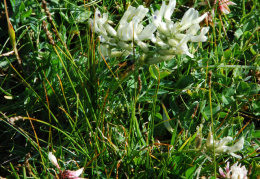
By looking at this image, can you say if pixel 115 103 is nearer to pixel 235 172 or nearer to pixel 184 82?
pixel 184 82

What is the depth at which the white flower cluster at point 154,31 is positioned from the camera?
1418mm

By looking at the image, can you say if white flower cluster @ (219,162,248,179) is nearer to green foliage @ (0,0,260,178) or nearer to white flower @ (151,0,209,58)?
green foliage @ (0,0,260,178)

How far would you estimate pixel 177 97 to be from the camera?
198 cm

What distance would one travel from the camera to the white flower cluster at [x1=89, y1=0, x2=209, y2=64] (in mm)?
1418

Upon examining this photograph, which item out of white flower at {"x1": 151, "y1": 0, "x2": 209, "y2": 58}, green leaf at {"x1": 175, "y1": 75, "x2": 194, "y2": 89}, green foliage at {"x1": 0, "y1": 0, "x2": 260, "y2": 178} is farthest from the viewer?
green leaf at {"x1": 175, "y1": 75, "x2": 194, "y2": 89}

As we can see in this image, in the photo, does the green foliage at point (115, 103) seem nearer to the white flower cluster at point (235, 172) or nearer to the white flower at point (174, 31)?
the white flower cluster at point (235, 172)

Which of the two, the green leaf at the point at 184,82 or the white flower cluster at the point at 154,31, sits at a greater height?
the white flower cluster at the point at 154,31

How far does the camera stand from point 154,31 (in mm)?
1439

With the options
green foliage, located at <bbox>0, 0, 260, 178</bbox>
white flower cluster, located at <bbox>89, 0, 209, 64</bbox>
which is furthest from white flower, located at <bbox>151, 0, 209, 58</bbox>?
green foliage, located at <bbox>0, 0, 260, 178</bbox>

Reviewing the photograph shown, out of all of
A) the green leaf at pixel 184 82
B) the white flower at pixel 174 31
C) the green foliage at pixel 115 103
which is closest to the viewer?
the white flower at pixel 174 31

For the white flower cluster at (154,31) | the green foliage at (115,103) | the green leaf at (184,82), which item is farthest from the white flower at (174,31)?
the green leaf at (184,82)

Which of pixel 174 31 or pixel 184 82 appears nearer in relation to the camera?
pixel 174 31

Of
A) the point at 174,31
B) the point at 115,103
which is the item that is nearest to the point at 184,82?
the point at 115,103

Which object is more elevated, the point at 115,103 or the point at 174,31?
the point at 174,31
